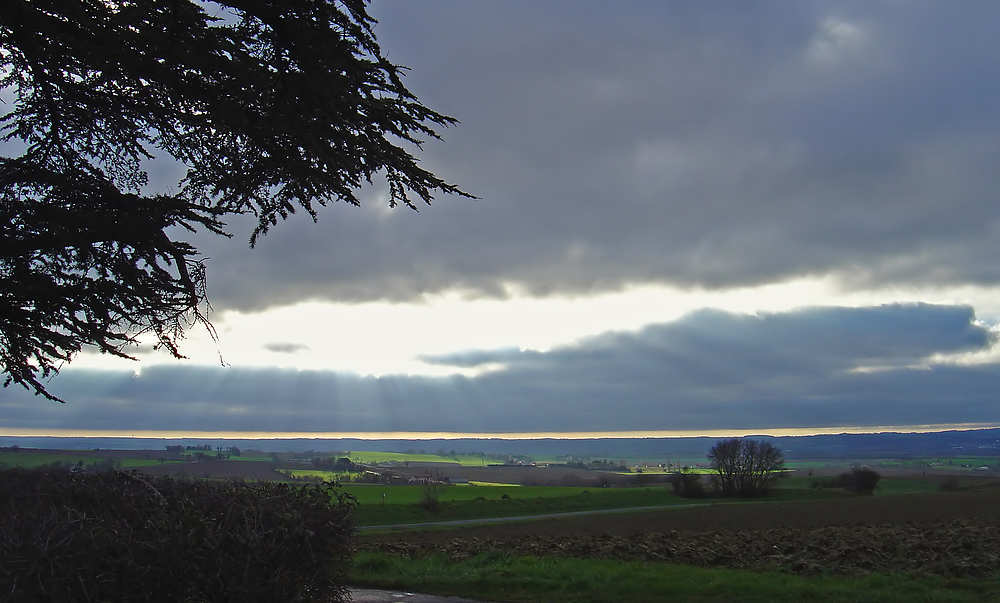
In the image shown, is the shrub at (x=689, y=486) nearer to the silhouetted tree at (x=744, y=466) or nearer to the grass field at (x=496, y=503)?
the grass field at (x=496, y=503)

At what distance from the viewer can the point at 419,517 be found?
54.8 meters

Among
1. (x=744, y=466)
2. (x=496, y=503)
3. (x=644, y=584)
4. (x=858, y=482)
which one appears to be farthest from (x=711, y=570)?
(x=858, y=482)

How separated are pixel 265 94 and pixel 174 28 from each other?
1.08 meters

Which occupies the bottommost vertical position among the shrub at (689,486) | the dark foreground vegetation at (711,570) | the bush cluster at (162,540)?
the shrub at (689,486)

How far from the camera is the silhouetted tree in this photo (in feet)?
276

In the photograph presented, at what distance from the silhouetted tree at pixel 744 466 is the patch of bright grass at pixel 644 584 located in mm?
76279

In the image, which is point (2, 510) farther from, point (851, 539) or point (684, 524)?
point (684, 524)

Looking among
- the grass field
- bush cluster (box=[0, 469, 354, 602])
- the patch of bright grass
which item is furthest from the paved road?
the grass field

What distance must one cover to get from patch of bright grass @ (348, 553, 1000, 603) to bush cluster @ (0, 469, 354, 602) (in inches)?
176

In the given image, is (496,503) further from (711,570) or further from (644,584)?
(644,584)

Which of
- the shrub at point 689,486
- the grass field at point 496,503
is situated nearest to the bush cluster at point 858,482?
the grass field at point 496,503

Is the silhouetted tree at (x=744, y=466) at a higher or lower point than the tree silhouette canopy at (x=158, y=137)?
lower

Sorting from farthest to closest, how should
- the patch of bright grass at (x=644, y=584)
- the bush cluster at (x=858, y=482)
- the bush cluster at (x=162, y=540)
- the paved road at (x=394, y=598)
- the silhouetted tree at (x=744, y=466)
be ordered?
the silhouetted tree at (x=744, y=466) → the bush cluster at (x=858, y=482) → the patch of bright grass at (x=644, y=584) → the paved road at (x=394, y=598) → the bush cluster at (x=162, y=540)

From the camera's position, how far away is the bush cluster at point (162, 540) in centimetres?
543
